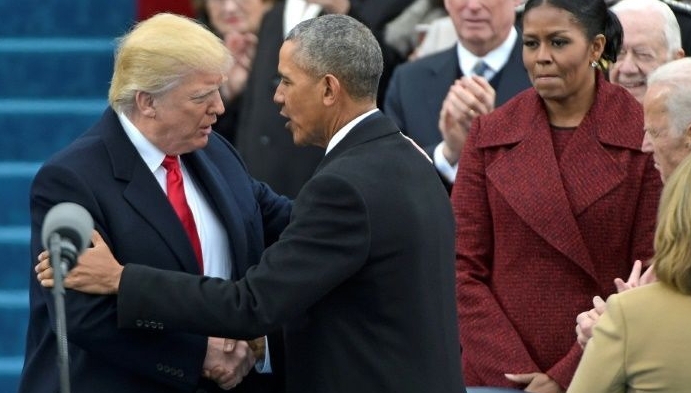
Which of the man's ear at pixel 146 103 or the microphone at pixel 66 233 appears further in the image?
the man's ear at pixel 146 103

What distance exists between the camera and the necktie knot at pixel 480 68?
20.7ft

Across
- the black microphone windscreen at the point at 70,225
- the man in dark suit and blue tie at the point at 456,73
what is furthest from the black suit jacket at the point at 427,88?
the black microphone windscreen at the point at 70,225

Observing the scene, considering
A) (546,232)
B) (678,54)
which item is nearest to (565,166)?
(546,232)

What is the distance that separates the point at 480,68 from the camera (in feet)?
20.8

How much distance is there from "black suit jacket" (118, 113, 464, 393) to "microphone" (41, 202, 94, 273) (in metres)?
0.39

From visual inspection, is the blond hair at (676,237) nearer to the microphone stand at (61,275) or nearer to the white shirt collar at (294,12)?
the microphone stand at (61,275)

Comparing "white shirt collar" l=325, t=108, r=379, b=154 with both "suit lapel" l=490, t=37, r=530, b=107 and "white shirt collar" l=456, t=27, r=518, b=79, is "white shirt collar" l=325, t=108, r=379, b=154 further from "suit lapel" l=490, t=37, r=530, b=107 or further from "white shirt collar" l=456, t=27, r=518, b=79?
"white shirt collar" l=456, t=27, r=518, b=79

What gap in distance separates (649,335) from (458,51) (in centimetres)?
252

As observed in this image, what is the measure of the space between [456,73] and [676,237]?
247 centimetres

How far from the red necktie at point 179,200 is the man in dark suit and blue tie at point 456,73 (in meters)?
1.44

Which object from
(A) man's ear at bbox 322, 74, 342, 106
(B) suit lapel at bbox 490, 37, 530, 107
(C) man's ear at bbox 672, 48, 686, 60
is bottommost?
(B) suit lapel at bbox 490, 37, 530, 107

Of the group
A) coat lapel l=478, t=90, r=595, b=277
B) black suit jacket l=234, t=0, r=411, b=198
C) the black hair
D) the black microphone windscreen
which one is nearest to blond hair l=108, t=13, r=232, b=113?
the black microphone windscreen

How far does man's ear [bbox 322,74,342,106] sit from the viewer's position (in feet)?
14.5

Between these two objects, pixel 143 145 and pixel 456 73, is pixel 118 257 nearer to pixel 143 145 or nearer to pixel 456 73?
pixel 143 145
